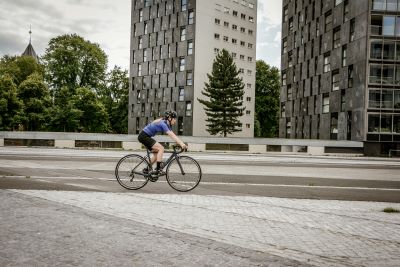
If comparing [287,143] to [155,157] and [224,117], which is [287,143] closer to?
[224,117]

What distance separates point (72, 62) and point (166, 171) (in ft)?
185

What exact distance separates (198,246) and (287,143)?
3655 centimetres

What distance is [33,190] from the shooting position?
850cm

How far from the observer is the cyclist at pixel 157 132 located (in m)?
8.88

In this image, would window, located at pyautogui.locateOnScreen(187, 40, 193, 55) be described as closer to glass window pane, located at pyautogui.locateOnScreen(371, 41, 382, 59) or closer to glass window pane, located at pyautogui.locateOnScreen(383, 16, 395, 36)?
glass window pane, located at pyautogui.locateOnScreen(371, 41, 382, 59)

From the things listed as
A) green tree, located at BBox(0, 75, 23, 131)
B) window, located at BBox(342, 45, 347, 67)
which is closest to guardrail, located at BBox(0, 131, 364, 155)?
window, located at BBox(342, 45, 347, 67)

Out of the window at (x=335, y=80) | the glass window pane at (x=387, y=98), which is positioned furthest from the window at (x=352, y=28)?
the glass window pane at (x=387, y=98)

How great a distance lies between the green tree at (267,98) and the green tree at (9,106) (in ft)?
131

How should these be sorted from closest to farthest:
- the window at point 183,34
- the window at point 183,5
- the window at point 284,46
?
the window at point 284,46, the window at point 183,34, the window at point 183,5

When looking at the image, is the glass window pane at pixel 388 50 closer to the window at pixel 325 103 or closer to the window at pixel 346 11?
the window at pixel 346 11

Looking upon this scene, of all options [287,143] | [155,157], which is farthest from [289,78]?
[155,157]

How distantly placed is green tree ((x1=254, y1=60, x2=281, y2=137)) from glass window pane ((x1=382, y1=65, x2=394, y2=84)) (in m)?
32.8

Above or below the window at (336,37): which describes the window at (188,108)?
below

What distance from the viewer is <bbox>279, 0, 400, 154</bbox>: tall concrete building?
41250mm
